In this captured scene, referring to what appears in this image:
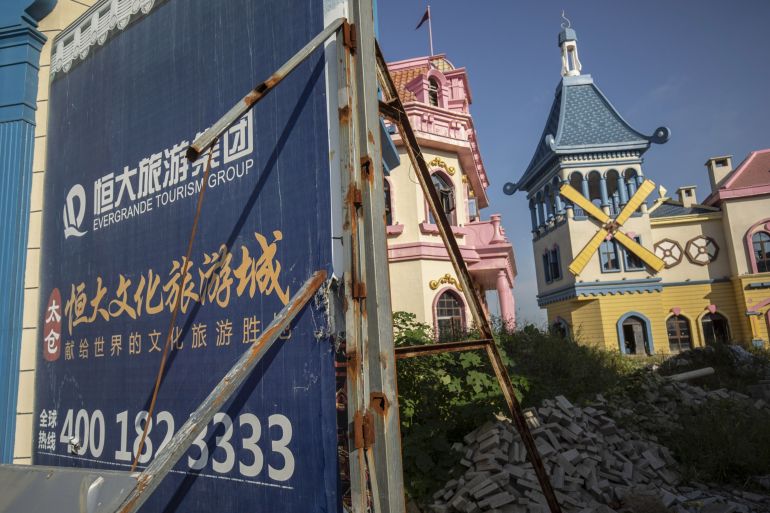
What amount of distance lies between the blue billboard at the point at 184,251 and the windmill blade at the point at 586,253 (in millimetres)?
21605

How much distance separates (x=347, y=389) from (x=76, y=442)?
2857 millimetres

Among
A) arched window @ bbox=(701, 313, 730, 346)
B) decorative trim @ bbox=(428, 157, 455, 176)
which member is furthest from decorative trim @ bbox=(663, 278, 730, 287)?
decorative trim @ bbox=(428, 157, 455, 176)

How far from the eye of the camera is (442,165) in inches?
538

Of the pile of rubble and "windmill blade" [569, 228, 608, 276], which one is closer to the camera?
the pile of rubble

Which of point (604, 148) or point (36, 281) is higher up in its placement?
point (604, 148)

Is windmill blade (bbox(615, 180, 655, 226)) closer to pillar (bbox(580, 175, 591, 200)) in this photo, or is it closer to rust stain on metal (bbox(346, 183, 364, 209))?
pillar (bbox(580, 175, 591, 200))

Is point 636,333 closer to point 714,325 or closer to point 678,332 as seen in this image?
point 678,332

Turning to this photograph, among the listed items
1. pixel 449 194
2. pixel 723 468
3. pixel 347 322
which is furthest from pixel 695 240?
pixel 347 322

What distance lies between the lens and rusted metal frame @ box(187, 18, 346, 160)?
6.88ft

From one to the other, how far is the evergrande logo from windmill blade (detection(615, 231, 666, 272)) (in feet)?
76.1

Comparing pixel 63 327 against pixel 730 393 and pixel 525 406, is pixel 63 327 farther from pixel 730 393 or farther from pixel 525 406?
pixel 730 393

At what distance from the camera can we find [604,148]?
23641 millimetres

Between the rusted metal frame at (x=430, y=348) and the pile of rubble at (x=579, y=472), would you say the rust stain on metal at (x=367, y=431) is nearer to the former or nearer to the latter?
the rusted metal frame at (x=430, y=348)

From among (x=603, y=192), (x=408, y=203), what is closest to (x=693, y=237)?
(x=603, y=192)
